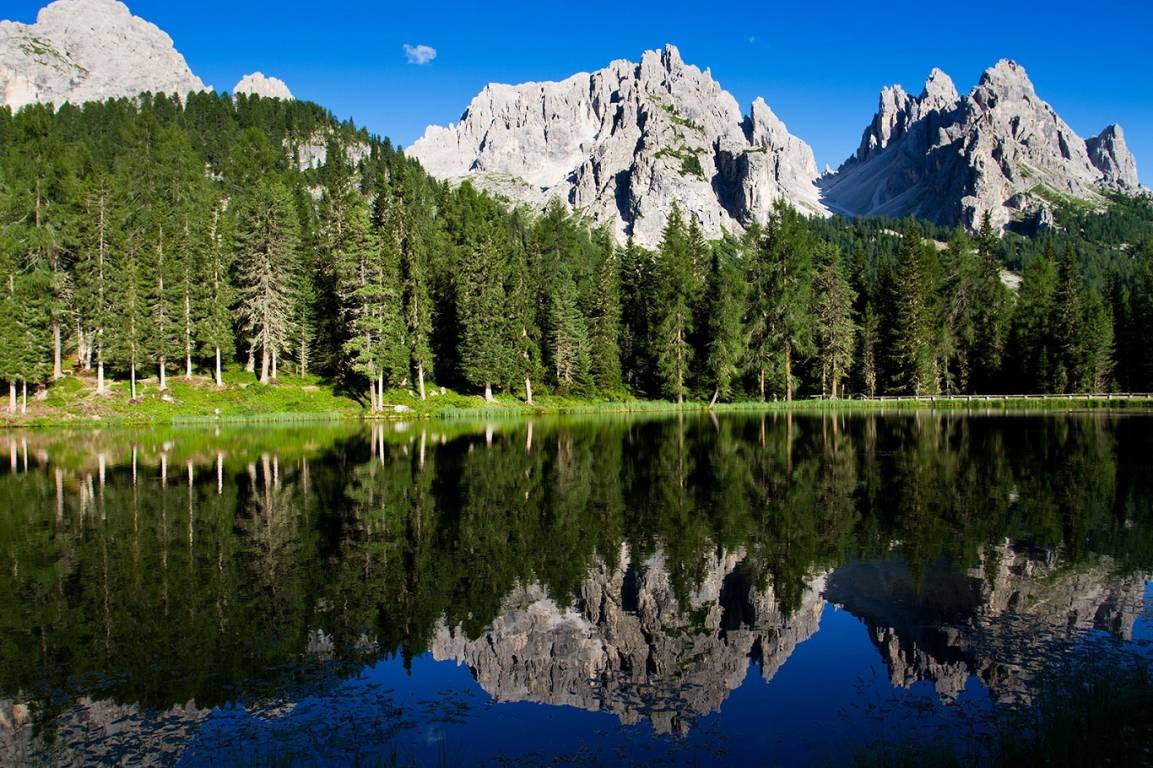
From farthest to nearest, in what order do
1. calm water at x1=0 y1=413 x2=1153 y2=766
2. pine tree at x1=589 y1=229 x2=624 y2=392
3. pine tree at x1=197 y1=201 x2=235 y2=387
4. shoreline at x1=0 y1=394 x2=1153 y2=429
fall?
pine tree at x1=589 y1=229 x2=624 y2=392
pine tree at x1=197 y1=201 x2=235 y2=387
shoreline at x1=0 y1=394 x2=1153 y2=429
calm water at x1=0 y1=413 x2=1153 y2=766

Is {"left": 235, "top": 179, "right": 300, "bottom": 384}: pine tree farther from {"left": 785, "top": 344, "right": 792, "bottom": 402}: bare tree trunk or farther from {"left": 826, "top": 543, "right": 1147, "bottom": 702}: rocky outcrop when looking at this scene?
{"left": 826, "top": 543, "right": 1147, "bottom": 702}: rocky outcrop

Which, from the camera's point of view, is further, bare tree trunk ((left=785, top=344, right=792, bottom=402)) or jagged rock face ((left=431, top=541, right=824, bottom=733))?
bare tree trunk ((left=785, top=344, right=792, bottom=402))

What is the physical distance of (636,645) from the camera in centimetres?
1238

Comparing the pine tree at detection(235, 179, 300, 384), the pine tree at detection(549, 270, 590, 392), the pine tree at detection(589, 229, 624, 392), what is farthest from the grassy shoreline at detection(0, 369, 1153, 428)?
the pine tree at detection(235, 179, 300, 384)

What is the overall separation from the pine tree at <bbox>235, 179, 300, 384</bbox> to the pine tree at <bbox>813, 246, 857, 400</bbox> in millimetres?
58646

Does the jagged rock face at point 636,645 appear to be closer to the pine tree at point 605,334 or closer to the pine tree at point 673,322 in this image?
the pine tree at point 673,322

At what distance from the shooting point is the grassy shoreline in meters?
62.3

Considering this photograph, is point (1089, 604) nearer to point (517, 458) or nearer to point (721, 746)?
point (721, 746)

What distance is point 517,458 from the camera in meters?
37.3

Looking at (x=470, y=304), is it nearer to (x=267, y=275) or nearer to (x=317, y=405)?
(x=317, y=405)

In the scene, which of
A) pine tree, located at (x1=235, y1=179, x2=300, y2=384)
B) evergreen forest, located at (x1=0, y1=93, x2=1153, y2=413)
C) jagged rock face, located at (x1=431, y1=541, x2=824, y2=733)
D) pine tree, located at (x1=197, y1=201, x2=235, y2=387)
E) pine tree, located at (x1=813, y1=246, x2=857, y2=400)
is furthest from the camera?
pine tree, located at (x1=813, y1=246, x2=857, y2=400)

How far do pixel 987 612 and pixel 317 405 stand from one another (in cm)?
6423

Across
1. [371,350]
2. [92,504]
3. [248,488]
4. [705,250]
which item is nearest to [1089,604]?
[248,488]

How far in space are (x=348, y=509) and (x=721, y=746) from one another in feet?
57.3
